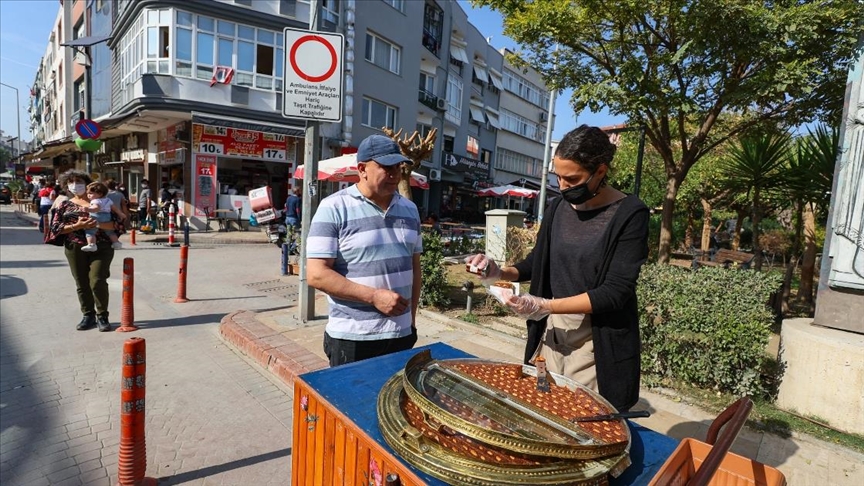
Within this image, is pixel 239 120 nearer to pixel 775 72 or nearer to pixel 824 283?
pixel 775 72

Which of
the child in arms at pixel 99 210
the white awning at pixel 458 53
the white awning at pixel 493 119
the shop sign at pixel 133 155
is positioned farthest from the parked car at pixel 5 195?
the child in arms at pixel 99 210

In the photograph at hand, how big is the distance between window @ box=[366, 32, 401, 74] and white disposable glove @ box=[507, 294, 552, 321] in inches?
809

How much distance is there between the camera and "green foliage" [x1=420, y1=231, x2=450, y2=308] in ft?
22.3

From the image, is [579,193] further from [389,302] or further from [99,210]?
[99,210]

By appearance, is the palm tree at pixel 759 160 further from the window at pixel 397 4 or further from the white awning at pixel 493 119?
the white awning at pixel 493 119

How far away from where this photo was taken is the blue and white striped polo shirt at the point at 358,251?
237 centimetres

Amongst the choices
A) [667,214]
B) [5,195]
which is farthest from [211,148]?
[5,195]

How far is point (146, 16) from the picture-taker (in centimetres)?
1642

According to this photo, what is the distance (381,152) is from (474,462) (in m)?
1.65

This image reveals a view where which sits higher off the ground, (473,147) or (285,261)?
(473,147)

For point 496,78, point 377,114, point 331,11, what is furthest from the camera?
point 496,78

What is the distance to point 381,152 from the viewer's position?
242 cm

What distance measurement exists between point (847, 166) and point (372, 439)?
4185 millimetres

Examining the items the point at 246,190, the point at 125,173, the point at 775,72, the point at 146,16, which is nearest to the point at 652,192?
the point at 775,72
